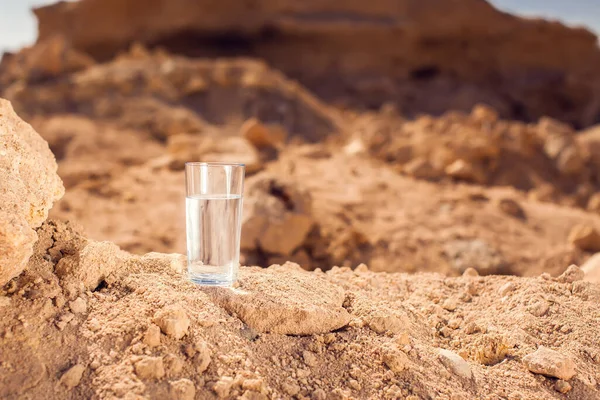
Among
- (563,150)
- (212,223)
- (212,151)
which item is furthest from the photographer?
(563,150)

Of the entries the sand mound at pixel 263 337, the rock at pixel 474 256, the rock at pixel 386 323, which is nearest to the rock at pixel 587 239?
the rock at pixel 474 256

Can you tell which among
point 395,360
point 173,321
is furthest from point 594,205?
point 173,321

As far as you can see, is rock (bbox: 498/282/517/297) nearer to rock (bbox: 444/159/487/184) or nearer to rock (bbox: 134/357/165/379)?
rock (bbox: 134/357/165/379)

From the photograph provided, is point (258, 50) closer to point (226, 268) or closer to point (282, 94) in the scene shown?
point (282, 94)

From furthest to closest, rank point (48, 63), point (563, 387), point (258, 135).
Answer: point (48, 63)
point (258, 135)
point (563, 387)

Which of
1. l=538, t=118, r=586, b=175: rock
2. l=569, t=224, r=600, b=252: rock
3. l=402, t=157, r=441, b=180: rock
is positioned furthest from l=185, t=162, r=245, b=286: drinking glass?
l=538, t=118, r=586, b=175: rock

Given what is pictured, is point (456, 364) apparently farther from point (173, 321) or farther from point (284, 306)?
point (173, 321)

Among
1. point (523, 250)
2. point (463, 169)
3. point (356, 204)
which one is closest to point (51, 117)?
point (356, 204)
